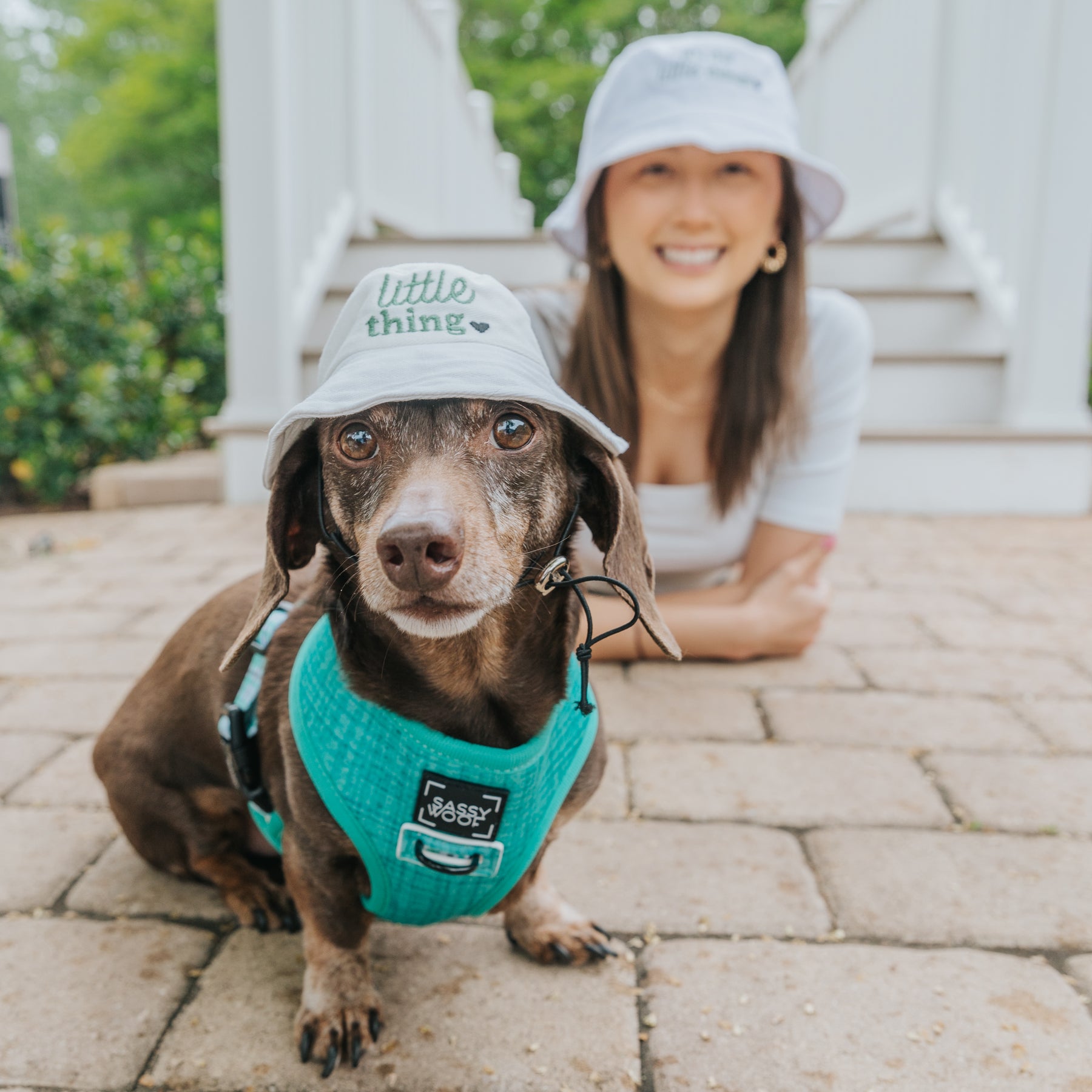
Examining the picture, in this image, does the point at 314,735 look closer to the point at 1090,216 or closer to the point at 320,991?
the point at 320,991

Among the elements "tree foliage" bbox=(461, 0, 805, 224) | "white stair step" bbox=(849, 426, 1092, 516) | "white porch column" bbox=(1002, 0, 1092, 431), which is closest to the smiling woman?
"white stair step" bbox=(849, 426, 1092, 516)

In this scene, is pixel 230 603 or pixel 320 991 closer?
pixel 320 991

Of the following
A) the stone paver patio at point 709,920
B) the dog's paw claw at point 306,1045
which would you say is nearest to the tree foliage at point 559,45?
the stone paver patio at point 709,920

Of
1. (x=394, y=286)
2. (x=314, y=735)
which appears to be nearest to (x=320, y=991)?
(x=314, y=735)

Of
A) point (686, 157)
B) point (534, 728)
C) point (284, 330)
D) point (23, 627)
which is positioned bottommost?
point (23, 627)

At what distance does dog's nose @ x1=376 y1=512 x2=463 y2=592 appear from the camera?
1.19 m

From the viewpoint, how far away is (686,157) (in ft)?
8.70

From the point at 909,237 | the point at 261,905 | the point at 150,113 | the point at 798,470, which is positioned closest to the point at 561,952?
the point at 261,905

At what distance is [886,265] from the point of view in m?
6.23

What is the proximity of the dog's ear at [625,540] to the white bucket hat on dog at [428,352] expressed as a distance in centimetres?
7

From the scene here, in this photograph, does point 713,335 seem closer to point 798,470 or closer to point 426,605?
point 798,470

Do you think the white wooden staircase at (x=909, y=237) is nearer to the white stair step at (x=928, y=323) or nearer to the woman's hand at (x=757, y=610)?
the white stair step at (x=928, y=323)

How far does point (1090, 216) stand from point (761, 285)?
10.2 feet

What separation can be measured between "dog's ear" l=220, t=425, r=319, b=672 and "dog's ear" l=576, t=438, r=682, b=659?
41cm
